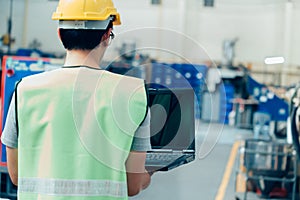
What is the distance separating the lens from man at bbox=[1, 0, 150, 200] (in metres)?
1.18

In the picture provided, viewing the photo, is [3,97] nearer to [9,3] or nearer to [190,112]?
[190,112]

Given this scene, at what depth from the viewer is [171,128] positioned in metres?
1.25

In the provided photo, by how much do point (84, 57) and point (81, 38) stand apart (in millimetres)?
49

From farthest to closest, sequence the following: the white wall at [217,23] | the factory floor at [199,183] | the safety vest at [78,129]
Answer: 1. the white wall at [217,23]
2. the factory floor at [199,183]
3. the safety vest at [78,129]

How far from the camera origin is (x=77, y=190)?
3.99 feet

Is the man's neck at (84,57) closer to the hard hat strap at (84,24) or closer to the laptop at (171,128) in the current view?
the hard hat strap at (84,24)

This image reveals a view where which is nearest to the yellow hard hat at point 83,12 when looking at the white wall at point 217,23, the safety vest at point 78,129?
the safety vest at point 78,129

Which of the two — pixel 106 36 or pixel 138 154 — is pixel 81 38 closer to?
pixel 106 36

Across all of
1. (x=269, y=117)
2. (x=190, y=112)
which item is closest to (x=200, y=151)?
(x=190, y=112)

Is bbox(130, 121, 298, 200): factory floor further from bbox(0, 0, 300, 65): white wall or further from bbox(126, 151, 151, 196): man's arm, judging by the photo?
bbox(0, 0, 300, 65): white wall

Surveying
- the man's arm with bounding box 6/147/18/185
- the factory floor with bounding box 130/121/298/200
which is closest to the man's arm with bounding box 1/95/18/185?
the man's arm with bounding box 6/147/18/185

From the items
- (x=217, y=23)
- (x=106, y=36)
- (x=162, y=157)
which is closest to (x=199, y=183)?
(x=162, y=157)

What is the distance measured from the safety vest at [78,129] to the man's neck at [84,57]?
27mm

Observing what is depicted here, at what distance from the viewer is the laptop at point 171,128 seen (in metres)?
1.25
